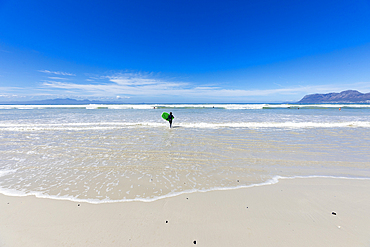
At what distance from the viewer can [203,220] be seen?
328cm

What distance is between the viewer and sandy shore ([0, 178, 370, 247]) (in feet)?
9.34

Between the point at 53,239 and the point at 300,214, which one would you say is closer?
the point at 53,239

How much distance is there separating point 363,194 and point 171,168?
5.49m

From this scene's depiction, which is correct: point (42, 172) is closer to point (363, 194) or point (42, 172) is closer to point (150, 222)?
point (150, 222)

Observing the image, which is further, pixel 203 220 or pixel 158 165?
pixel 158 165

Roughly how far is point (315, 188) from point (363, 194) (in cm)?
105

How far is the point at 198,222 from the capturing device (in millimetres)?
3227

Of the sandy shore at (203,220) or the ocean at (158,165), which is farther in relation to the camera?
the ocean at (158,165)

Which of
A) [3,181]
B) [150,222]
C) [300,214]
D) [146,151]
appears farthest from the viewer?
[146,151]

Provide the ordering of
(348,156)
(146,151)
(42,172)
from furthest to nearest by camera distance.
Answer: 1. (146,151)
2. (348,156)
3. (42,172)

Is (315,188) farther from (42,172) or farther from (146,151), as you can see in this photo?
(42,172)

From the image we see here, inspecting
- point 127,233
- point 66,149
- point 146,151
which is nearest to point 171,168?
point 146,151

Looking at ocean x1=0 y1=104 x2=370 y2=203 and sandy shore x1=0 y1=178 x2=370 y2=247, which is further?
ocean x1=0 y1=104 x2=370 y2=203

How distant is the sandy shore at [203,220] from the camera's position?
285cm
